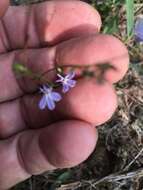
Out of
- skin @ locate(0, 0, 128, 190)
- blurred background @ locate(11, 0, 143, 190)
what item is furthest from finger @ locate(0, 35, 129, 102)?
blurred background @ locate(11, 0, 143, 190)

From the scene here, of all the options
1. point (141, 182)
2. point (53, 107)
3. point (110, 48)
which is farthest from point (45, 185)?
point (110, 48)

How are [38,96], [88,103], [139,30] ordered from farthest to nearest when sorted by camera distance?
[139,30] < [38,96] < [88,103]

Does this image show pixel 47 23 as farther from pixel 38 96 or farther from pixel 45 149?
pixel 45 149

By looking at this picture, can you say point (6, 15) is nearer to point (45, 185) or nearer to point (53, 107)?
point (53, 107)

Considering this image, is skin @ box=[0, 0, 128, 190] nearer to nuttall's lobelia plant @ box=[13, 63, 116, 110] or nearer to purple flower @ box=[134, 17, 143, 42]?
nuttall's lobelia plant @ box=[13, 63, 116, 110]

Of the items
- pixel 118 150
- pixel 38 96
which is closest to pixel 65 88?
pixel 38 96

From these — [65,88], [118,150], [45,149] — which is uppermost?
[65,88]
